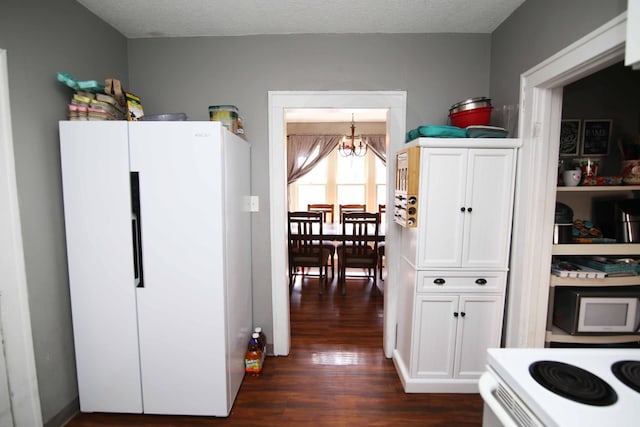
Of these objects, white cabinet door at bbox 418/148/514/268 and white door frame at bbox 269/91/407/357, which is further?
white door frame at bbox 269/91/407/357

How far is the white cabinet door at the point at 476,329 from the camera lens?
1.89m

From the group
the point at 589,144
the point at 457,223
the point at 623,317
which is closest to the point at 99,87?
the point at 457,223

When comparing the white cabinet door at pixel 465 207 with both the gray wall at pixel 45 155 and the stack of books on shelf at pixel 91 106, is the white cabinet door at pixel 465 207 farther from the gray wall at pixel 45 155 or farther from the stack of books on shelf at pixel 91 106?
the gray wall at pixel 45 155

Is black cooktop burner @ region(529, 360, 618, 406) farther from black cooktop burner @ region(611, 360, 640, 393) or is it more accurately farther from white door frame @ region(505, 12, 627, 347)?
white door frame @ region(505, 12, 627, 347)

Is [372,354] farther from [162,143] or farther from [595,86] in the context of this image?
[595,86]

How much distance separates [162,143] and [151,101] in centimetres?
89

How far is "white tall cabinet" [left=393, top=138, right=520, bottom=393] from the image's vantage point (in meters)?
1.79

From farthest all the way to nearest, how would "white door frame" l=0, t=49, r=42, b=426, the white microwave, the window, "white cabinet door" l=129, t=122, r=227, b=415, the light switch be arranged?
the window, the light switch, the white microwave, "white cabinet door" l=129, t=122, r=227, b=415, "white door frame" l=0, t=49, r=42, b=426

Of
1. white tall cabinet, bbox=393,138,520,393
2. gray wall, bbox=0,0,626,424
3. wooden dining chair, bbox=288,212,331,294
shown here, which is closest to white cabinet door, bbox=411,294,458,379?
white tall cabinet, bbox=393,138,520,393

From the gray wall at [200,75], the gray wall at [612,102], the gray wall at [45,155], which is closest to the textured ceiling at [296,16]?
the gray wall at [200,75]

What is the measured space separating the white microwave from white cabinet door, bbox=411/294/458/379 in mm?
633

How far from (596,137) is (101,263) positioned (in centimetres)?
319

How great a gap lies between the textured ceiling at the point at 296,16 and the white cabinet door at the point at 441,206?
90 centimetres

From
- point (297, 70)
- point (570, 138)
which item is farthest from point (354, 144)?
point (570, 138)
